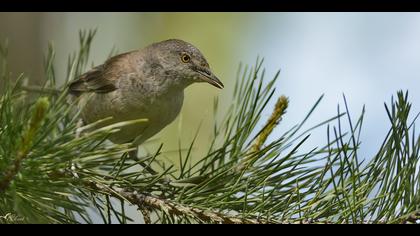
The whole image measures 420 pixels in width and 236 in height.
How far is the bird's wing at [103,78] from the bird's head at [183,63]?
1.15ft

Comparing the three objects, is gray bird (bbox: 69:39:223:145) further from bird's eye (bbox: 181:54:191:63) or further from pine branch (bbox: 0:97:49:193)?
pine branch (bbox: 0:97:49:193)

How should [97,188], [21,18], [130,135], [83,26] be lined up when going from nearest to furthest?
[97,188]
[130,135]
[21,18]
[83,26]

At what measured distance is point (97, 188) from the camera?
→ 3.26 meters

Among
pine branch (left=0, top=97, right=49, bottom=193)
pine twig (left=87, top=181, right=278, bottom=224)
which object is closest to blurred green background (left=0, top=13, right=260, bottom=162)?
pine twig (left=87, top=181, right=278, bottom=224)

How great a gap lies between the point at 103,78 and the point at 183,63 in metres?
0.73

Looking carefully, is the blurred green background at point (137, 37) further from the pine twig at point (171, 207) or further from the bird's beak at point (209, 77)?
the pine twig at point (171, 207)

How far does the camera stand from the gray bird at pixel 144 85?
550 cm

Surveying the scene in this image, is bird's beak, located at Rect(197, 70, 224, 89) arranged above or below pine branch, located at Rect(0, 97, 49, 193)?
above

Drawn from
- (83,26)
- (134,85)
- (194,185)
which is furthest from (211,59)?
(194,185)

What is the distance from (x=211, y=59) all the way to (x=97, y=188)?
7.64 m

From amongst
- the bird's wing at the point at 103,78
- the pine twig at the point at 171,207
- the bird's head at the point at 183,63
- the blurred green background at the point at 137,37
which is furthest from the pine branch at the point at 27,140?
the blurred green background at the point at 137,37

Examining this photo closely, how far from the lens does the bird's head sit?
19.3 feet

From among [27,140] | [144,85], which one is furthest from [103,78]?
[27,140]
